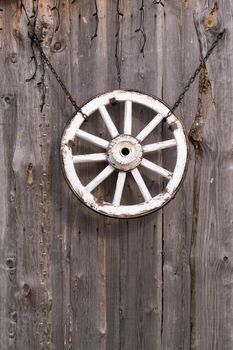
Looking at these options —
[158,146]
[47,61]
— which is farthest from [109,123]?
[47,61]

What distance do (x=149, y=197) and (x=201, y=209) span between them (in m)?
0.25

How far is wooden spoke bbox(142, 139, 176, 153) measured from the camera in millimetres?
1548

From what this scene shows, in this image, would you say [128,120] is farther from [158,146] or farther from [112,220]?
[112,220]

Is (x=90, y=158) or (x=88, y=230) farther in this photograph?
(x=88, y=230)

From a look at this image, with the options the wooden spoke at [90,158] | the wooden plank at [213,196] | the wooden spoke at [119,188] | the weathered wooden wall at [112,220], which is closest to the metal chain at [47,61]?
the weathered wooden wall at [112,220]

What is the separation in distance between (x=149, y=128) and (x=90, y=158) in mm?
239

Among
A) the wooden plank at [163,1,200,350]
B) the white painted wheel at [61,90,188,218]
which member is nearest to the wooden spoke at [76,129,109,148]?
the white painted wheel at [61,90,188,218]

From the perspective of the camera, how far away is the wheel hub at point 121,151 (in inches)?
60.4

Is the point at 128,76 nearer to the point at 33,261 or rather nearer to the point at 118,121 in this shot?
the point at 118,121

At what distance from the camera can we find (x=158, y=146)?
1553 millimetres

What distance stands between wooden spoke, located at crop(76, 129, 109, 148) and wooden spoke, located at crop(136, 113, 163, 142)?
12cm

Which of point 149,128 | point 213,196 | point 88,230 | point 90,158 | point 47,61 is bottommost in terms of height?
point 88,230

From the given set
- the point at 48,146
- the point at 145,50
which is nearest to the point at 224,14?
the point at 145,50

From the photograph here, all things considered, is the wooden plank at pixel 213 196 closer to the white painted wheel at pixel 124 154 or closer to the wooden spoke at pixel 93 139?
the white painted wheel at pixel 124 154
